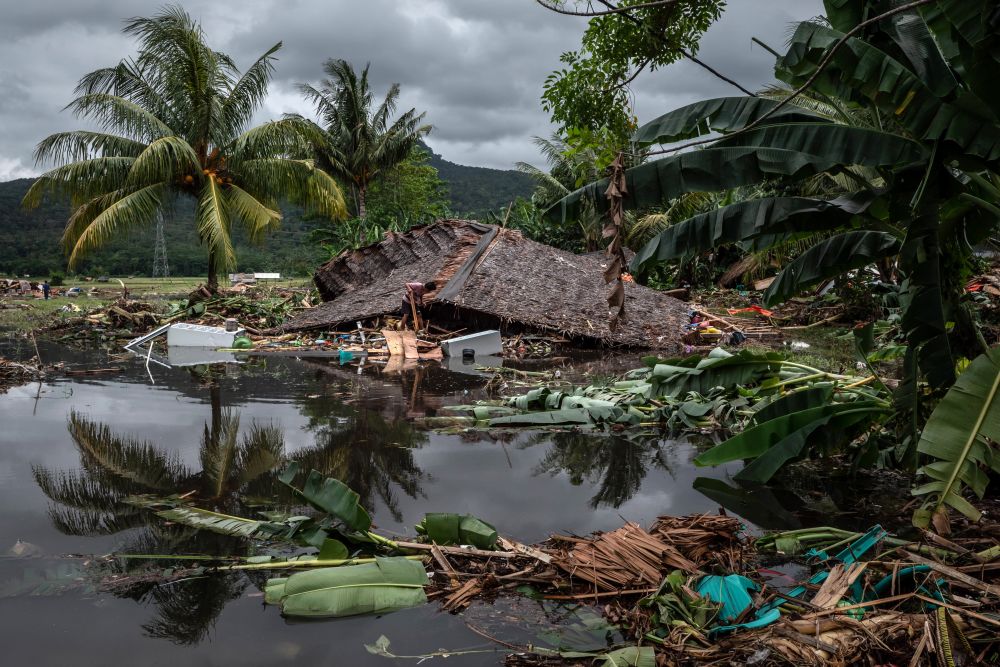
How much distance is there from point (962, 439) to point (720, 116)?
2.72 metres

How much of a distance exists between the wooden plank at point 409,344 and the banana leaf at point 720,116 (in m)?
7.43

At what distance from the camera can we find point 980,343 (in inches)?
175

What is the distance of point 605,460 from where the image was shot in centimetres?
538

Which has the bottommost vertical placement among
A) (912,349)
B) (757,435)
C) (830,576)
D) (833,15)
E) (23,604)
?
(23,604)

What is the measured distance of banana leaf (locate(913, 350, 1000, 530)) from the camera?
326 cm

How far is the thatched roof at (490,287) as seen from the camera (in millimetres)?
13414

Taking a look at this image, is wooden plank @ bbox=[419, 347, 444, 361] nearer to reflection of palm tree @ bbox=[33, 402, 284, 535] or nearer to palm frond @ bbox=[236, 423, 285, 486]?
palm frond @ bbox=[236, 423, 285, 486]

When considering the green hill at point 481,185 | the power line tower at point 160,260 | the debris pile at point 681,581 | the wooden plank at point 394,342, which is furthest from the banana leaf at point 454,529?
the green hill at point 481,185

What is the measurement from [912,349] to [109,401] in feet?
24.5

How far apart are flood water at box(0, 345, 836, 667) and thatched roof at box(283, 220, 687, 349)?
5038mm

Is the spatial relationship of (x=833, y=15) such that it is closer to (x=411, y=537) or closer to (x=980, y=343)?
(x=980, y=343)

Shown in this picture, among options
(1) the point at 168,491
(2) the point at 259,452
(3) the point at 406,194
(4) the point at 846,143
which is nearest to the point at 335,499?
(1) the point at 168,491

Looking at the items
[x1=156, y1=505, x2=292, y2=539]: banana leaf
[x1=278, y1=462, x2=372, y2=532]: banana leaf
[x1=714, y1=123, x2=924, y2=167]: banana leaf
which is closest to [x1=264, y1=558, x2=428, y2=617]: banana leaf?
[x1=278, y1=462, x2=372, y2=532]: banana leaf

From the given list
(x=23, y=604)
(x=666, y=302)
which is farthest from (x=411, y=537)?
(x=666, y=302)
